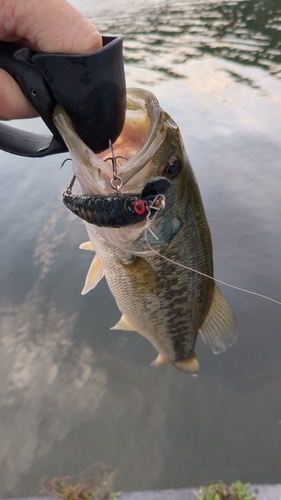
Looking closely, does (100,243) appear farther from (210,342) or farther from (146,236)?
(210,342)

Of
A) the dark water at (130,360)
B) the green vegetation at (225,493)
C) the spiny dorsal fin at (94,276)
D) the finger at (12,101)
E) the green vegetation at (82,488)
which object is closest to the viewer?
the finger at (12,101)

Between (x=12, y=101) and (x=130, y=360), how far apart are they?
9.83ft

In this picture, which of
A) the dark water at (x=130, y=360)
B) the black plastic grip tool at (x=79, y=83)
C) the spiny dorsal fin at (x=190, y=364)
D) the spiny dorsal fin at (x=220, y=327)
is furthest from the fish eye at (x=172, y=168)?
the dark water at (x=130, y=360)

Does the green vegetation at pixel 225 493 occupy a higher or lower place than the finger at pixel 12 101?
lower

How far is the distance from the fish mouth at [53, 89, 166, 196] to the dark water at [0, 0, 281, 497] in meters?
2.59

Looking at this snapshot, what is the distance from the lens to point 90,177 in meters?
1.30

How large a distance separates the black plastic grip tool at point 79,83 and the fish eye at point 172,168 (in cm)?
32

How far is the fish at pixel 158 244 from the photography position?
1322 mm

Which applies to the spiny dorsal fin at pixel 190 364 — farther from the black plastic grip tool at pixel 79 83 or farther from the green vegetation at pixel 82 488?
the black plastic grip tool at pixel 79 83

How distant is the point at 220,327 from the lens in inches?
84.7

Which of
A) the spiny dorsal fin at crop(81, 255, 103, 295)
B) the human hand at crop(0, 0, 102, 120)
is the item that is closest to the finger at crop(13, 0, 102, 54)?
the human hand at crop(0, 0, 102, 120)

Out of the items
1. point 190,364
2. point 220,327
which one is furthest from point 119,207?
point 190,364

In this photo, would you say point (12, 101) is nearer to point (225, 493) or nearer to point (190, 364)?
point (190, 364)

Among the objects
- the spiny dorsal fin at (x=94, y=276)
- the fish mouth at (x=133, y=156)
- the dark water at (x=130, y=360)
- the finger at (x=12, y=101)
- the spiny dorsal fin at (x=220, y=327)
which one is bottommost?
the dark water at (x=130, y=360)
